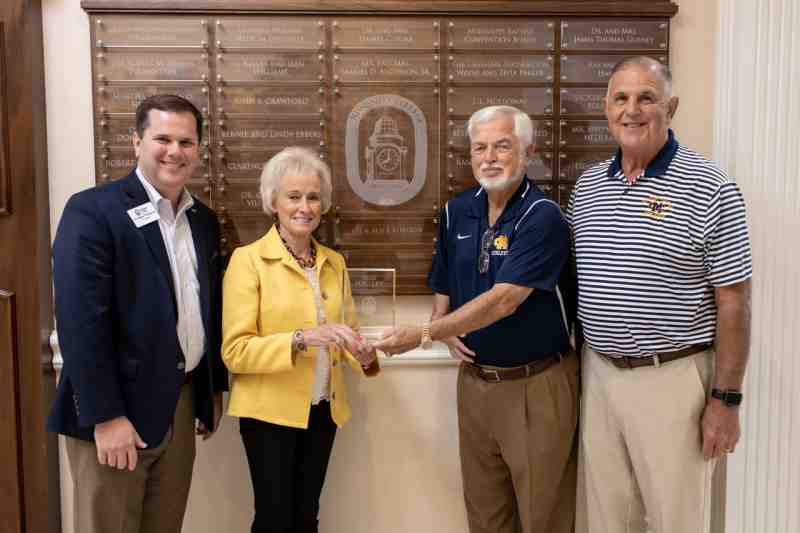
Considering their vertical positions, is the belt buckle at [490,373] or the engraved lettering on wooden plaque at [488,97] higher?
the engraved lettering on wooden plaque at [488,97]

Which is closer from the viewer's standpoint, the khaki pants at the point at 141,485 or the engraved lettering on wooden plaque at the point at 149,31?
the khaki pants at the point at 141,485

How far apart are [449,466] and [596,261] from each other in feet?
3.27

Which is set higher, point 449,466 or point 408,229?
point 408,229

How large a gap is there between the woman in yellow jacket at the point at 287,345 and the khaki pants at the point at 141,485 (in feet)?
0.52

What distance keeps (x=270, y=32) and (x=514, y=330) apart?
4.23 ft

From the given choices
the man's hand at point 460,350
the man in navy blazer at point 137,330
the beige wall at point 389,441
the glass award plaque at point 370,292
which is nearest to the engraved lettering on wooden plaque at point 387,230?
the glass award plaque at point 370,292

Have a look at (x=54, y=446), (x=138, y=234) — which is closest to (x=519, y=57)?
(x=138, y=234)

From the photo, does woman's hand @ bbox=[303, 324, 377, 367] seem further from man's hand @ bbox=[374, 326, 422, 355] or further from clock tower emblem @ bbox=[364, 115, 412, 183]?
clock tower emblem @ bbox=[364, 115, 412, 183]

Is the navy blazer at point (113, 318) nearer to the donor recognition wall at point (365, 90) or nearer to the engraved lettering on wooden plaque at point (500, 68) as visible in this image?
the donor recognition wall at point (365, 90)

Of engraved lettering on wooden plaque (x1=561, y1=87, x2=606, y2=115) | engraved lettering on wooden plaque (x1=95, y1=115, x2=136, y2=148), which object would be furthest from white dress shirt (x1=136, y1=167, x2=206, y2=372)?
engraved lettering on wooden plaque (x1=561, y1=87, x2=606, y2=115)

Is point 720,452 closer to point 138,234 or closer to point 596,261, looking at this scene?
point 596,261

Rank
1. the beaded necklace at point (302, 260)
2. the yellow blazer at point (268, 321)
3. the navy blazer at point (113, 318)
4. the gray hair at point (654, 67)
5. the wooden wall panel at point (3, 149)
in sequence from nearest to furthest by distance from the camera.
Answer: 1. the navy blazer at point (113, 318)
2. the gray hair at point (654, 67)
3. the yellow blazer at point (268, 321)
4. the beaded necklace at point (302, 260)
5. the wooden wall panel at point (3, 149)

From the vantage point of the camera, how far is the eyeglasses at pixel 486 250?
187cm

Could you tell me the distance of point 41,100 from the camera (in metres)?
2.15
